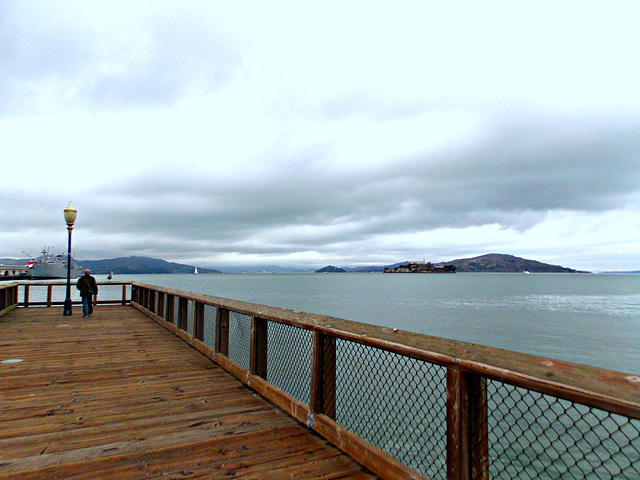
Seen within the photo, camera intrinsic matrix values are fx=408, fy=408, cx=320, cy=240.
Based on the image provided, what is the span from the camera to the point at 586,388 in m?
1.78

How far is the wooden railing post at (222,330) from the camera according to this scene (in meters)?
5.96

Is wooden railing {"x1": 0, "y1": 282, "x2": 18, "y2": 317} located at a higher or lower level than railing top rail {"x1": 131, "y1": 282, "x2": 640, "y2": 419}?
lower

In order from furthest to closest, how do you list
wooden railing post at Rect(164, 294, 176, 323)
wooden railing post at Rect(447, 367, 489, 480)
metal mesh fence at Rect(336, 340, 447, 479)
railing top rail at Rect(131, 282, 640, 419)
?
wooden railing post at Rect(164, 294, 176, 323) < metal mesh fence at Rect(336, 340, 447, 479) < wooden railing post at Rect(447, 367, 489, 480) < railing top rail at Rect(131, 282, 640, 419)

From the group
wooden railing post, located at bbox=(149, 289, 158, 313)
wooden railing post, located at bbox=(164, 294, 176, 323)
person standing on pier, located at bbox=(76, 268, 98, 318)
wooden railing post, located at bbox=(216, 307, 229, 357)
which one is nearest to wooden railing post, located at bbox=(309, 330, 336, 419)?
wooden railing post, located at bbox=(216, 307, 229, 357)

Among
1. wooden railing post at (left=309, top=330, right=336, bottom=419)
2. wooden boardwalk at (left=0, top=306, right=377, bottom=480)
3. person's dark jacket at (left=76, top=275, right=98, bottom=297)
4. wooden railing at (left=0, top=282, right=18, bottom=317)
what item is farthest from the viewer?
wooden railing at (left=0, top=282, right=18, bottom=317)

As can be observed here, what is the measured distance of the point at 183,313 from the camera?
8695 mm

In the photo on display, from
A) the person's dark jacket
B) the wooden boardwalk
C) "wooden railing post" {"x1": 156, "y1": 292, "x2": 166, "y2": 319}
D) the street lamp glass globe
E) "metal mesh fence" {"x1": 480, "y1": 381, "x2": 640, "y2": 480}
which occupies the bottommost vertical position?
"metal mesh fence" {"x1": 480, "y1": 381, "x2": 640, "y2": 480}

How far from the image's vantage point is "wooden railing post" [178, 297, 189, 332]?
27.9ft

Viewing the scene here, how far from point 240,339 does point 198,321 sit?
78.7 inches

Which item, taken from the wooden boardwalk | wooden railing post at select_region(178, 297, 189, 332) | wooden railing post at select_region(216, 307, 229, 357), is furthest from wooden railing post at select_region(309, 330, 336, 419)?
wooden railing post at select_region(178, 297, 189, 332)

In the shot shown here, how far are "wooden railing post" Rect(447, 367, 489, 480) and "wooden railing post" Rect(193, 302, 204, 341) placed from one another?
562cm

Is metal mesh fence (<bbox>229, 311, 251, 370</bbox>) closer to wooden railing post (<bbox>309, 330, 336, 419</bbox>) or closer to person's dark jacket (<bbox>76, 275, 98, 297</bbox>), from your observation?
wooden railing post (<bbox>309, 330, 336, 419</bbox>)

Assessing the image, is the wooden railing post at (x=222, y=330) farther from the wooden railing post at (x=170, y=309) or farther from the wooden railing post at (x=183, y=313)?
the wooden railing post at (x=170, y=309)

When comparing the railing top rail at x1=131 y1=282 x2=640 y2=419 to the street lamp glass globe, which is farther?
the street lamp glass globe
